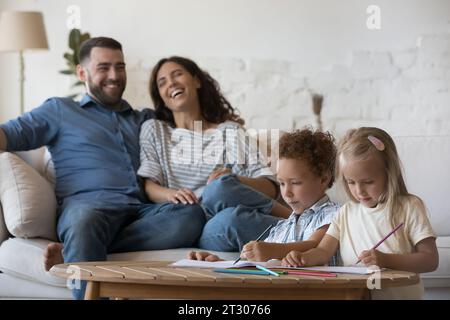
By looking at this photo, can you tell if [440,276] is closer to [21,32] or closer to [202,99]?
[202,99]

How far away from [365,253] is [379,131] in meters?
0.28

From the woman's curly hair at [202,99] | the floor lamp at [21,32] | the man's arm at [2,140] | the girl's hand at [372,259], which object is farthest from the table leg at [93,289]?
the floor lamp at [21,32]

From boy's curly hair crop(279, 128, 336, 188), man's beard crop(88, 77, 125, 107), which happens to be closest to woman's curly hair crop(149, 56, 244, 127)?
man's beard crop(88, 77, 125, 107)

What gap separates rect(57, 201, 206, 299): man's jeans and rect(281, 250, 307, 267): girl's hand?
29.0 inches

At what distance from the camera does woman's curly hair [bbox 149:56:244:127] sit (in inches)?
98.1

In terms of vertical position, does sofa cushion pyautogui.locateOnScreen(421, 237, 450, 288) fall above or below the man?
→ below

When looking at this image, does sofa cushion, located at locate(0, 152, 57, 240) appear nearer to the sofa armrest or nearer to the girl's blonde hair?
the sofa armrest

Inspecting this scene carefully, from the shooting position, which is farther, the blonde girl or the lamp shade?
the lamp shade

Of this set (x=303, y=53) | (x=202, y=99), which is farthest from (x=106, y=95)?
Result: (x=303, y=53)

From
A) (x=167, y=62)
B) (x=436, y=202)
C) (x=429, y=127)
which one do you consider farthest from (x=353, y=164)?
(x=429, y=127)

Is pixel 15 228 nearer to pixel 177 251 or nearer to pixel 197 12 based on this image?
pixel 177 251

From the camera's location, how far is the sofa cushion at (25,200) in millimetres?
2096
